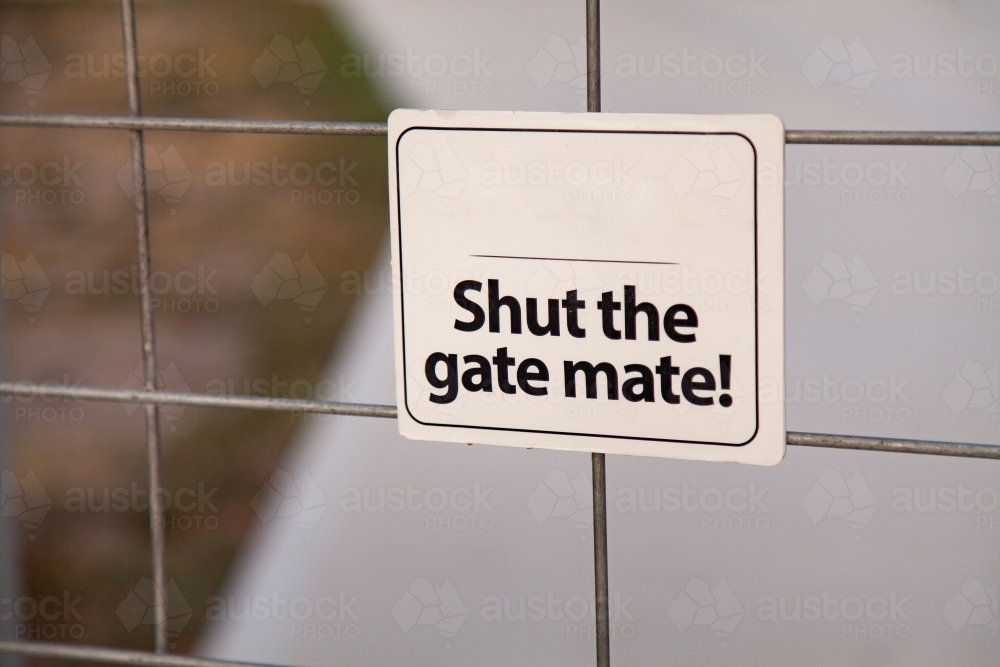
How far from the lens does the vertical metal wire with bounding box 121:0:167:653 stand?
2.19 ft

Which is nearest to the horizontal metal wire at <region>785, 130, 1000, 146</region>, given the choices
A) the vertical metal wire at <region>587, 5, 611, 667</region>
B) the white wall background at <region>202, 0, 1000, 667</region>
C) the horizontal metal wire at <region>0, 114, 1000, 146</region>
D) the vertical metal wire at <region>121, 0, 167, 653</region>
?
the horizontal metal wire at <region>0, 114, 1000, 146</region>

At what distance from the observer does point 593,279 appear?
61 centimetres

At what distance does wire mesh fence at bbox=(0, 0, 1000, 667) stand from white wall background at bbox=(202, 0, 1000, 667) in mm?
1046

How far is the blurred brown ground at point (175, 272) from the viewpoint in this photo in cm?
229

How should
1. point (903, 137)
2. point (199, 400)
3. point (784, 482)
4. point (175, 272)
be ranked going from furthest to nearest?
point (175, 272) → point (784, 482) → point (199, 400) → point (903, 137)

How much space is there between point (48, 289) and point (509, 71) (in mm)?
1309

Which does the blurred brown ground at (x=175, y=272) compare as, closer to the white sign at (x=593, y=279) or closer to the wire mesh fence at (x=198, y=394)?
the wire mesh fence at (x=198, y=394)

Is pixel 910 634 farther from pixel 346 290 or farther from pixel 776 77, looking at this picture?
pixel 346 290

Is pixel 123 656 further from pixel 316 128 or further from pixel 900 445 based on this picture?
pixel 900 445

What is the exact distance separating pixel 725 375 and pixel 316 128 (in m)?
0.28

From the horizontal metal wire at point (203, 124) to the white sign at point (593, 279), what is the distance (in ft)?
0.09

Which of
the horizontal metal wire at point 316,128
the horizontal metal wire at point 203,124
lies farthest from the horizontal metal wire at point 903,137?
the horizontal metal wire at point 203,124

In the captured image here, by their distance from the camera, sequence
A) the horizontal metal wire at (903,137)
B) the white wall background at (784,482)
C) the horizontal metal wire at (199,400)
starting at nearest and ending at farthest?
the horizontal metal wire at (903,137) < the horizontal metal wire at (199,400) < the white wall background at (784,482)

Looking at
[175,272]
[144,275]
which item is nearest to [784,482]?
[175,272]
